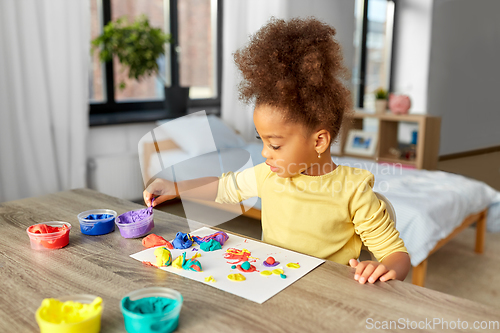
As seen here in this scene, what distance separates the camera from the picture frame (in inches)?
146

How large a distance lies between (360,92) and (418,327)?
4.66m

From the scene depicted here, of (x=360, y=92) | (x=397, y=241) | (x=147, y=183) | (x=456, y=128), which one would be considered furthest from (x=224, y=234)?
(x=360, y=92)

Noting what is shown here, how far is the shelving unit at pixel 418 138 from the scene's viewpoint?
10.7 ft

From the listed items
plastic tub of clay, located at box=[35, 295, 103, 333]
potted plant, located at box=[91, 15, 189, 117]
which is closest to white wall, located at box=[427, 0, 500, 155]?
potted plant, located at box=[91, 15, 189, 117]

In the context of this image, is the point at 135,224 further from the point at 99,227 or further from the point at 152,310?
the point at 152,310

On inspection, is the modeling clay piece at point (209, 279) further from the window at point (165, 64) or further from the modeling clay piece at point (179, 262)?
the window at point (165, 64)

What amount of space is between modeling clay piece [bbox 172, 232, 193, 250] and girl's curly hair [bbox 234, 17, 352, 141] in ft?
1.09

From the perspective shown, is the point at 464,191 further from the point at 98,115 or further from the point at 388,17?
the point at 388,17

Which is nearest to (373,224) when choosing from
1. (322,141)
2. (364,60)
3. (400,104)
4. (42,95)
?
(322,141)

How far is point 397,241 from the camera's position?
2.90 feet

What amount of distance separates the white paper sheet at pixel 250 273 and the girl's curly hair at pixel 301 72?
0.92 ft

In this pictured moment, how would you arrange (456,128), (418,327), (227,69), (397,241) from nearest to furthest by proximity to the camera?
1. (418,327)
2. (397,241)
3. (227,69)
4. (456,128)

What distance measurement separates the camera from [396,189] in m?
2.07

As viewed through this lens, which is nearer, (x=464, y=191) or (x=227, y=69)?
(x=464, y=191)
